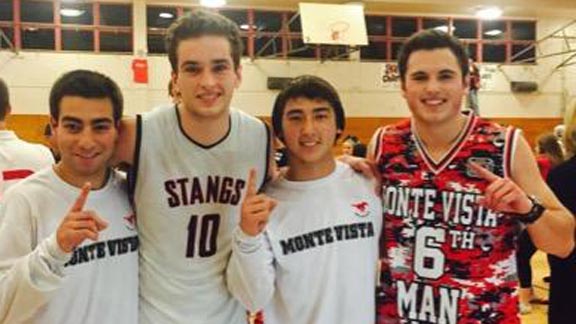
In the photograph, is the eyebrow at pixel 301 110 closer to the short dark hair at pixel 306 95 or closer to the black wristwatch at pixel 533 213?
the short dark hair at pixel 306 95

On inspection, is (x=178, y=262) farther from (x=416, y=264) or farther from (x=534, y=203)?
(x=534, y=203)

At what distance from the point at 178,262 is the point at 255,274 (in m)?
0.31

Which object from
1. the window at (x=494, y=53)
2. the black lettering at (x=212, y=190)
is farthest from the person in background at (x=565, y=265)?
the window at (x=494, y=53)

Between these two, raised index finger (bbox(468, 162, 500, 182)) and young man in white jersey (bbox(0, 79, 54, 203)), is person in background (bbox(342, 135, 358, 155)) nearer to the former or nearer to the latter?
young man in white jersey (bbox(0, 79, 54, 203))

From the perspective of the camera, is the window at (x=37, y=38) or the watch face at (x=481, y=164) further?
the window at (x=37, y=38)

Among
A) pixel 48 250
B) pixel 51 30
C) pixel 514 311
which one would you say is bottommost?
pixel 514 311

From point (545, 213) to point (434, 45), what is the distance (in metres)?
0.71

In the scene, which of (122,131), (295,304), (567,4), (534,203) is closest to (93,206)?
(122,131)

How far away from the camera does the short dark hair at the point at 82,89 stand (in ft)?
7.43

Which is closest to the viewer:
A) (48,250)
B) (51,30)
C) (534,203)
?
(48,250)

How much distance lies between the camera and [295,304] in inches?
93.4

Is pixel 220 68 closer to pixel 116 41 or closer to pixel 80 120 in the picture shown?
pixel 80 120

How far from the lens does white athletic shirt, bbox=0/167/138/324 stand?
1994mm

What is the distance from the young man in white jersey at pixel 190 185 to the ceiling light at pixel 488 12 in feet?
48.8
